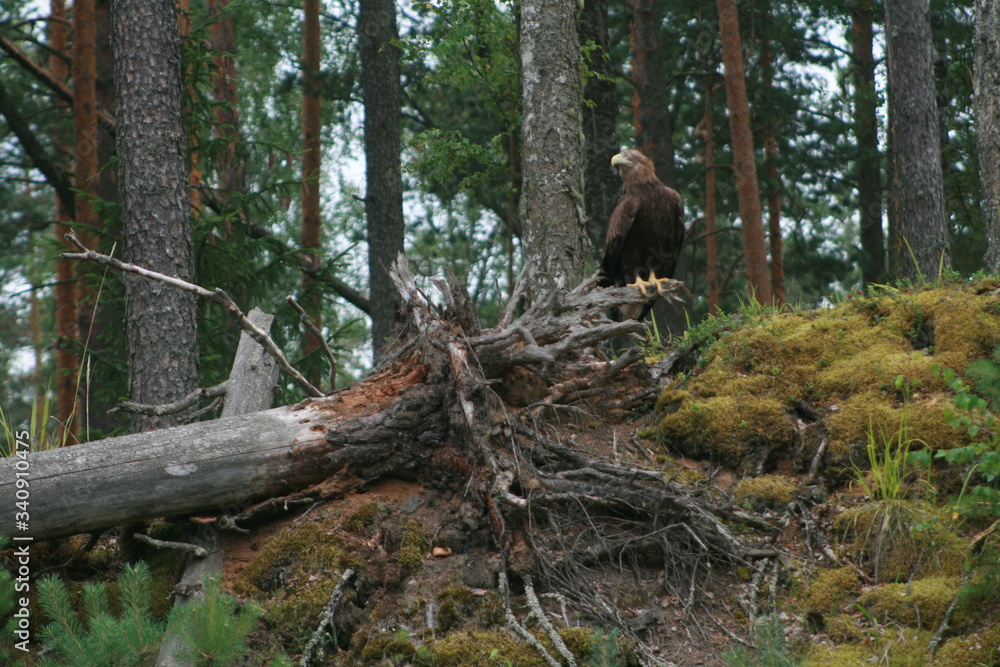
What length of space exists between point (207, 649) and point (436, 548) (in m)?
1.29

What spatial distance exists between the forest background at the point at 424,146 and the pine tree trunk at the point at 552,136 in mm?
115

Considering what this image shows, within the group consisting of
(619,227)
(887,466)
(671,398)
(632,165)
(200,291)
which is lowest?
(887,466)

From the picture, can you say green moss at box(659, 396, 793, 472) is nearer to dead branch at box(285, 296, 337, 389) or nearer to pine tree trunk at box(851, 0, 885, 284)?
dead branch at box(285, 296, 337, 389)

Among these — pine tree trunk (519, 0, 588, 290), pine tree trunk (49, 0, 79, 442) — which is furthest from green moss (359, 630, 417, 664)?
pine tree trunk (49, 0, 79, 442)

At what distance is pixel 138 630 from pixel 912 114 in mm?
10218

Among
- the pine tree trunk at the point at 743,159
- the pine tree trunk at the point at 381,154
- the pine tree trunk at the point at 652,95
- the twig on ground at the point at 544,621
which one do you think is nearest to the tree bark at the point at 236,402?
the twig on ground at the point at 544,621

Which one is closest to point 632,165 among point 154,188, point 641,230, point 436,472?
point 641,230

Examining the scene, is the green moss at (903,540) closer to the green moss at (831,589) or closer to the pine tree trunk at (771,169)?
the green moss at (831,589)

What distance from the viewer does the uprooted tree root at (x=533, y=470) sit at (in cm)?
344

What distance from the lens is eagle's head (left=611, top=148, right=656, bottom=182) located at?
25.6 ft

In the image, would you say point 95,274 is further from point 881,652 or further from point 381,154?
point 881,652

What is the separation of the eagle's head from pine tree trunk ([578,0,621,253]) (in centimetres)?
160

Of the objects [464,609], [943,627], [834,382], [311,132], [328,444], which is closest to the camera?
[943,627]

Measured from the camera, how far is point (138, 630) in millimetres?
2678
